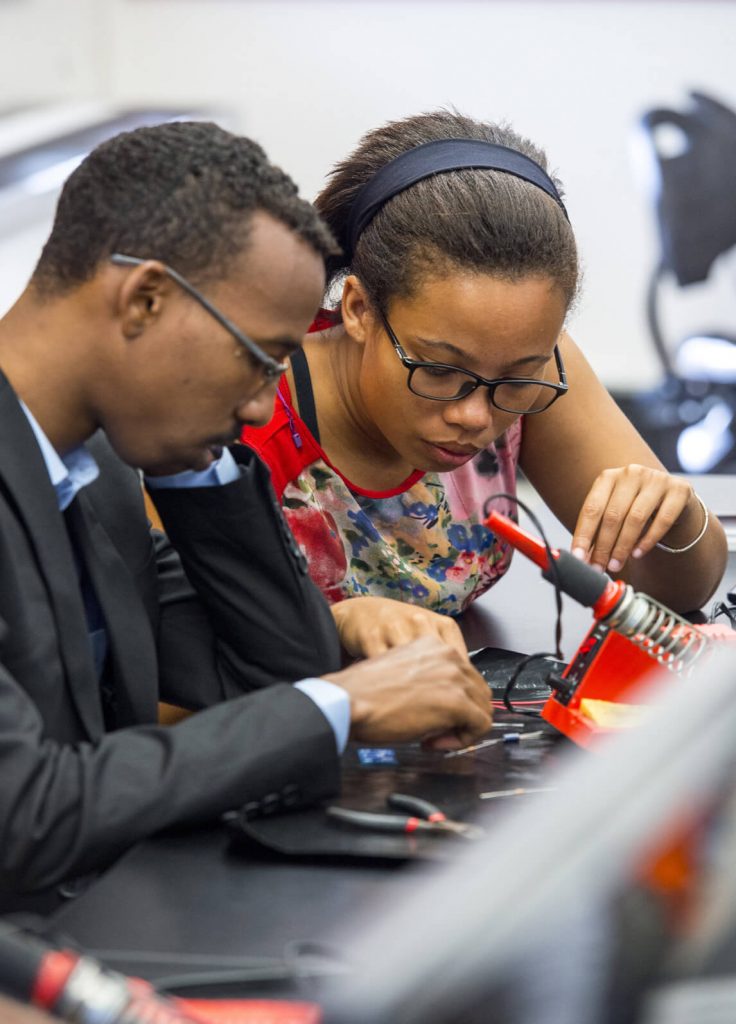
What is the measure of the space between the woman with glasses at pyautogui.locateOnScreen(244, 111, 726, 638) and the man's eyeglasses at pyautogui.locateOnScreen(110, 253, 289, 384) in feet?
1.29

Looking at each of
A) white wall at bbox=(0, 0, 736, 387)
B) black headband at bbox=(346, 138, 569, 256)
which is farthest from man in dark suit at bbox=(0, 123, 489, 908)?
white wall at bbox=(0, 0, 736, 387)

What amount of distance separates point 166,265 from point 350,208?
0.64 metres

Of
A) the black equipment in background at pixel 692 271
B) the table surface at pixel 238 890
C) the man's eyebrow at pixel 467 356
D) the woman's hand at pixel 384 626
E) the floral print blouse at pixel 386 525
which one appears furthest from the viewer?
the black equipment in background at pixel 692 271

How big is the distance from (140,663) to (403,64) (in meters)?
2.87

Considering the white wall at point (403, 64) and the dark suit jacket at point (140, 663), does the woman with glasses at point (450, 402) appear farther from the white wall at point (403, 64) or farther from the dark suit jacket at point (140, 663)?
the white wall at point (403, 64)

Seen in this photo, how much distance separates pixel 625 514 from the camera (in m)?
1.75

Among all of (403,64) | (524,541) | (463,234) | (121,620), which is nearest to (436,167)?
(463,234)

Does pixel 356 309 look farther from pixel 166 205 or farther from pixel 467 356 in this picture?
pixel 166 205

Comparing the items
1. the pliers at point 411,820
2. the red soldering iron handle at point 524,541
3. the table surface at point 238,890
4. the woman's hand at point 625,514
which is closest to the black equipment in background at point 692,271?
the woman's hand at point 625,514

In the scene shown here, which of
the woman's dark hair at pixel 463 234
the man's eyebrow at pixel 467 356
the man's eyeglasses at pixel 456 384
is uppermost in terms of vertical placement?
the woman's dark hair at pixel 463 234

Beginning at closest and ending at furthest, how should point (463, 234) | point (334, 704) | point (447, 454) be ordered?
point (334, 704) < point (463, 234) < point (447, 454)

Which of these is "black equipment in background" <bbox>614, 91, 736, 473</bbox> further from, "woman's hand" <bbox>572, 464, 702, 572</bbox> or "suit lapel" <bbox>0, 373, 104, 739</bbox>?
Result: "suit lapel" <bbox>0, 373, 104, 739</bbox>

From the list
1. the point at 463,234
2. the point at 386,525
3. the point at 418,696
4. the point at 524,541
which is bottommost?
the point at 386,525

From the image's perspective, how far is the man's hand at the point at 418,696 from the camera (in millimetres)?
1211
